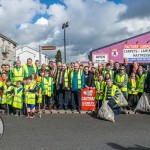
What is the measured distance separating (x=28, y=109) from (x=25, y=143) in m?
4.10

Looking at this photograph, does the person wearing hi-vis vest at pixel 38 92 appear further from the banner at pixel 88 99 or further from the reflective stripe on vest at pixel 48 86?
the banner at pixel 88 99

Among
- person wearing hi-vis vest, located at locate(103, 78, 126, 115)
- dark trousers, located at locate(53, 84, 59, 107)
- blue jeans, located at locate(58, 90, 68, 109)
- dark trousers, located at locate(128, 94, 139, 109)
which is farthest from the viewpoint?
dark trousers, located at locate(53, 84, 59, 107)

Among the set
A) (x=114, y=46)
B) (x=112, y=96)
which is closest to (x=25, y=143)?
(x=112, y=96)

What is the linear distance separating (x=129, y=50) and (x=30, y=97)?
21.5 meters

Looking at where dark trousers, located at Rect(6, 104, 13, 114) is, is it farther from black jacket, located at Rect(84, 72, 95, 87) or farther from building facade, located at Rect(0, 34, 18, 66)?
building facade, located at Rect(0, 34, 18, 66)

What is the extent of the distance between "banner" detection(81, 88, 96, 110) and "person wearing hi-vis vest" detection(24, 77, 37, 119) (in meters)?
2.11

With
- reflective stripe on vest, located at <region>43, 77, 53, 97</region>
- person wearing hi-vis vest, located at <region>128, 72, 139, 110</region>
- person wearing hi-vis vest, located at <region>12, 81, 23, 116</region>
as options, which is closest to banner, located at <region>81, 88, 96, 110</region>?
reflective stripe on vest, located at <region>43, 77, 53, 97</region>

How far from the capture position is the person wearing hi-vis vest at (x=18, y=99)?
12078mm

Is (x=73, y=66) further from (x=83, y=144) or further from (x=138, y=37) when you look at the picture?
(x=138, y=37)

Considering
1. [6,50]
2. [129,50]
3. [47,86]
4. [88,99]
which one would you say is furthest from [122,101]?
[6,50]

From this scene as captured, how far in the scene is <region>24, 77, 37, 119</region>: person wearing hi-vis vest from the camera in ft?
38.8

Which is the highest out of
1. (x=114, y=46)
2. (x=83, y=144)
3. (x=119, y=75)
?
(x=114, y=46)

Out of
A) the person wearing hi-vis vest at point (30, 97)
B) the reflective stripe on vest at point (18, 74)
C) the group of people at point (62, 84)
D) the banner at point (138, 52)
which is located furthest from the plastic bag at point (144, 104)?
the banner at point (138, 52)

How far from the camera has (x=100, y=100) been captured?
42.0ft
